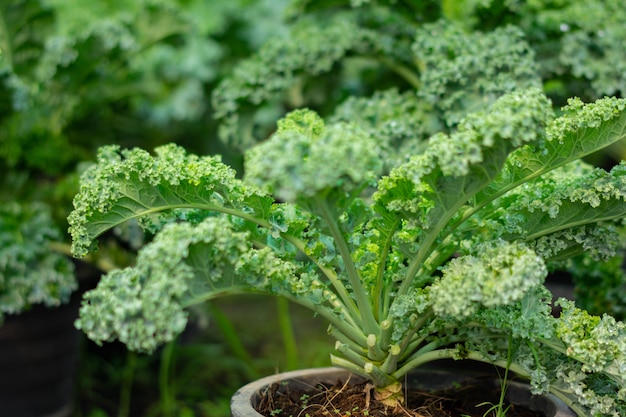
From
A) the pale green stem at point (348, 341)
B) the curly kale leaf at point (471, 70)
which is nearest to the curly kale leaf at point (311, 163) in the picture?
the pale green stem at point (348, 341)

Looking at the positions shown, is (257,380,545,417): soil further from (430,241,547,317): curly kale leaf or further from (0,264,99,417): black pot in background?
(0,264,99,417): black pot in background

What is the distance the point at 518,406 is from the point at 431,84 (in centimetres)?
86

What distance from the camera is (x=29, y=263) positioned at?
212 cm

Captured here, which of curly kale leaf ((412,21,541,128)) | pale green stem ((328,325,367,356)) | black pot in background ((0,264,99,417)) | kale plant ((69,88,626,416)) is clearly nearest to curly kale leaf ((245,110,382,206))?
kale plant ((69,88,626,416))

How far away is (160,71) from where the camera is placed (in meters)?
3.62

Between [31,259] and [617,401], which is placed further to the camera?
[31,259]

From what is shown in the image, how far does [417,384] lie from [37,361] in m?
1.59

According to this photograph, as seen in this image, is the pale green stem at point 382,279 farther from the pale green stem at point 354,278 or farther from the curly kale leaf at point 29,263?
the curly kale leaf at point 29,263

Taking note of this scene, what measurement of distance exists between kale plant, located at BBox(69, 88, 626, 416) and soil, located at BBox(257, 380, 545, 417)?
2.2 inches

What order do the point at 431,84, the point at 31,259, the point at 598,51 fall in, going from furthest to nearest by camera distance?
the point at 31,259, the point at 598,51, the point at 431,84

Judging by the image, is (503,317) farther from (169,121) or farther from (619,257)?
(169,121)

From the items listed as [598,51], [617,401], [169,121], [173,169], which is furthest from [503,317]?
[169,121]

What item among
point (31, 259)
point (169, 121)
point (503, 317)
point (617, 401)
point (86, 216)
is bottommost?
point (169, 121)

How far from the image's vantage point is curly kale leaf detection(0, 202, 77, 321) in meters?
2.04
